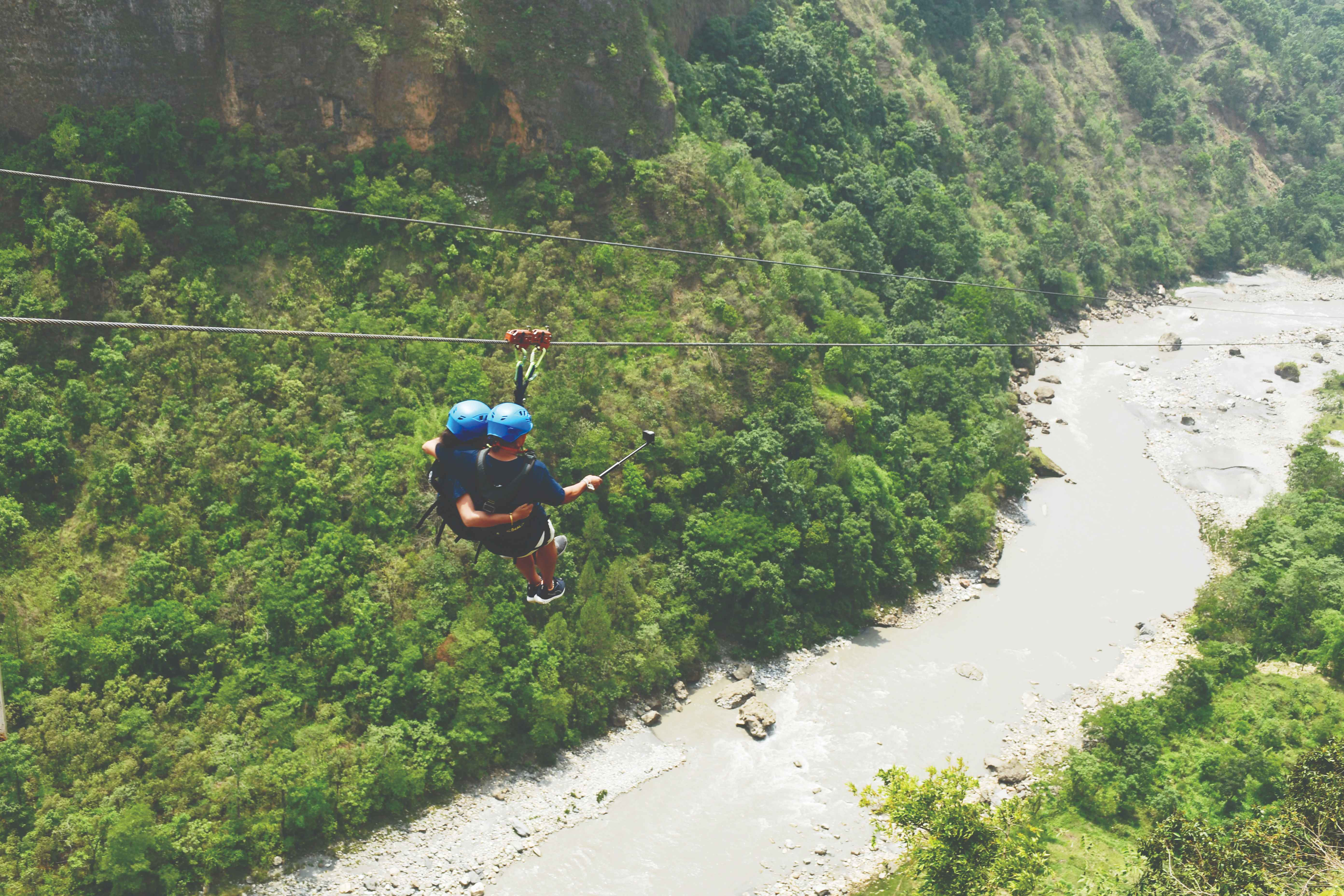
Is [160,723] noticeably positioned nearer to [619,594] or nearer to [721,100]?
[619,594]

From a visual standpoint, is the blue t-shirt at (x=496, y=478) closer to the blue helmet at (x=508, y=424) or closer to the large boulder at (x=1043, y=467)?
the blue helmet at (x=508, y=424)

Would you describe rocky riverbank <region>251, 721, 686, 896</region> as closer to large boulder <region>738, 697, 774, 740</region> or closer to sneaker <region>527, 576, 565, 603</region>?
large boulder <region>738, 697, 774, 740</region>

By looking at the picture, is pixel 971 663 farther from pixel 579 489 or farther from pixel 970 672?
pixel 579 489

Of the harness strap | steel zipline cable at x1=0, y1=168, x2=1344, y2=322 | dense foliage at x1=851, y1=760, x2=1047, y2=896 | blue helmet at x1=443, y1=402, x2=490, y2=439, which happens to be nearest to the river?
dense foliage at x1=851, y1=760, x2=1047, y2=896

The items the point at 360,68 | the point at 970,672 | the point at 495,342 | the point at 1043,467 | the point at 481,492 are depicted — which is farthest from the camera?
the point at 1043,467

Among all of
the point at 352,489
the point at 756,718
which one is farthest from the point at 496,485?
the point at 756,718
